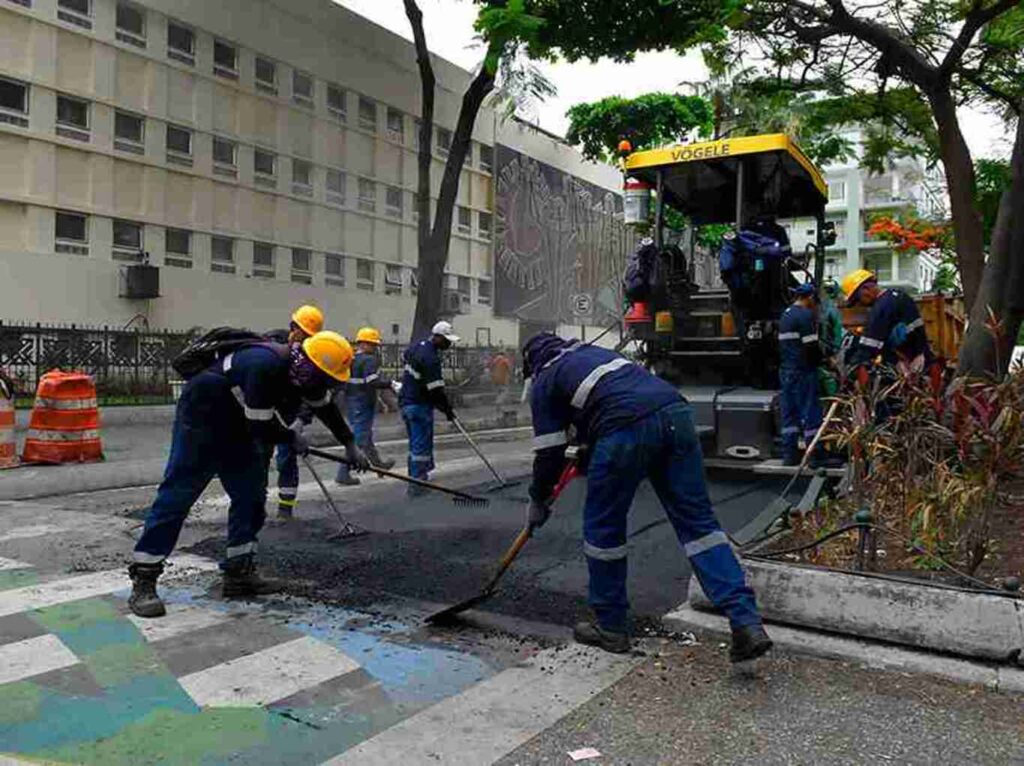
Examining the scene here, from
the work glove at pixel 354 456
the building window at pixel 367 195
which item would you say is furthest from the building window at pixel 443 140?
the work glove at pixel 354 456

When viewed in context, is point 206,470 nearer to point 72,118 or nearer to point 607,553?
point 607,553

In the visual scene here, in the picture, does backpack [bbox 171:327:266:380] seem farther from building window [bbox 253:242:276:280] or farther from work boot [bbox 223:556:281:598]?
building window [bbox 253:242:276:280]

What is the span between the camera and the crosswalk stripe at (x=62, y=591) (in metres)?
4.73

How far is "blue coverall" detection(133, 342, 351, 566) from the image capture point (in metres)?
4.80

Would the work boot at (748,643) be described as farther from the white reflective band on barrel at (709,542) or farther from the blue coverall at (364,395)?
the blue coverall at (364,395)

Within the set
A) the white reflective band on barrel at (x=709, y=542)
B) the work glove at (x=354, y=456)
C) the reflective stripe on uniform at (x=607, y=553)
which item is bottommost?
the reflective stripe on uniform at (x=607, y=553)

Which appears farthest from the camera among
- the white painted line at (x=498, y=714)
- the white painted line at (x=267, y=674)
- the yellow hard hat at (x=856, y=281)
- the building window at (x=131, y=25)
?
the building window at (x=131, y=25)

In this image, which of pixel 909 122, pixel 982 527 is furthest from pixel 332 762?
pixel 909 122

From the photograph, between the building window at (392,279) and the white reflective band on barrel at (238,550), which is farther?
the building window at (392,279)

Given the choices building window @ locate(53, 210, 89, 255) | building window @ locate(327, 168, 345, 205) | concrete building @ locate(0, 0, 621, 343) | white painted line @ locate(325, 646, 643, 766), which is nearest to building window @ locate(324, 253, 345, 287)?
concrete building @ locate(0, 0, 621, 343)

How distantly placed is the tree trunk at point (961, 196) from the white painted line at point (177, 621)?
8291mm

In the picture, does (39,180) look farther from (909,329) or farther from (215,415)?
→ (909,329)

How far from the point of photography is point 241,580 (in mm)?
5051

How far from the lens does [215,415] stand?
496 centimetres
